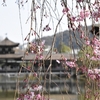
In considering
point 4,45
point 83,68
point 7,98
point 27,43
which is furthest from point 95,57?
point 4,45

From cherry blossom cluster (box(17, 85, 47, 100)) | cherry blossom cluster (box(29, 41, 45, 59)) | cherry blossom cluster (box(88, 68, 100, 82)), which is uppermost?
cherry blossom cluster (box(29, 41, 45, 59))

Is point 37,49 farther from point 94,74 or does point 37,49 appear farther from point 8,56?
point 8,56

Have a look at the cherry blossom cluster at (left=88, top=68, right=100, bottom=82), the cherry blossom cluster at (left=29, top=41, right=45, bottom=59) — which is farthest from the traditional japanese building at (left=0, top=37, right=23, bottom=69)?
the cherry blossom cluster at (left=88, top=68, right=100, bottom=82)

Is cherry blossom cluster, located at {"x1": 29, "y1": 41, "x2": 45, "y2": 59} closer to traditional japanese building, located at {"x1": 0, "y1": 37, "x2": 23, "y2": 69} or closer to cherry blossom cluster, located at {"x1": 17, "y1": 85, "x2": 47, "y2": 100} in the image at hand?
cherry blossom cluster, located at {"x1": 17, "y1": 85, "x2": 47, "y2": 100}

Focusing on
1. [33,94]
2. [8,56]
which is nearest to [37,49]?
[33,94]

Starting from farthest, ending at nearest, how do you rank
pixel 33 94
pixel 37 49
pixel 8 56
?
pixel 8 56, pixel 37 49, pixel 33 94

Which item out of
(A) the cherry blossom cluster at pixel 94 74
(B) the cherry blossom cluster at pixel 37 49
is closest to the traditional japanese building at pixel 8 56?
(B) the cherry blossom cluster at pixel 37 49

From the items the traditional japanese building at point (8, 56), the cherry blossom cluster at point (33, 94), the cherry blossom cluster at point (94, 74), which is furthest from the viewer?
the traditional japanese building at point (8, 56)

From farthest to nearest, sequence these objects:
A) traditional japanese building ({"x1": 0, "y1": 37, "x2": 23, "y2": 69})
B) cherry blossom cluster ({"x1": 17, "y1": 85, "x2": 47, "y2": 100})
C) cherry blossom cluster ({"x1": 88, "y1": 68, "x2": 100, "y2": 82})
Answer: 1. traditional japanese building ({"x1": 0, "y1": 37, "x2": 23, "y2": 69})
2. cherry blossom cluster ({"x1": 88, "y1": 68, "x2": 100, "y2": 82})
3. cherry blossom cluster ({"x1": 17, "y1": 85, "x2": 47, "y2": 100})

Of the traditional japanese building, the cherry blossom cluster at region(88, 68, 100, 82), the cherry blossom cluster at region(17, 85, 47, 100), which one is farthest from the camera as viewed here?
the traditional japanese building

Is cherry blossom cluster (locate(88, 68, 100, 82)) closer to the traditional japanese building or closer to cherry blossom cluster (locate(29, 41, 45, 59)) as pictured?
cherry blossom cluster (locate(29, 41, 45, 59))

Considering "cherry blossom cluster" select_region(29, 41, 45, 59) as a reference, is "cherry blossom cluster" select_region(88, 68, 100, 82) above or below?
below

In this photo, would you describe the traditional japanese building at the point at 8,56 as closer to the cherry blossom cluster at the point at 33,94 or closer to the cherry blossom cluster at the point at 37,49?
the cherry blossom cluster at the point at 37,49

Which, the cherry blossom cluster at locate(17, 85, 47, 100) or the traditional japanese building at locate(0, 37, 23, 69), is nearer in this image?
the cherry blossom cluster at locate(17, 85, 47, 100)
